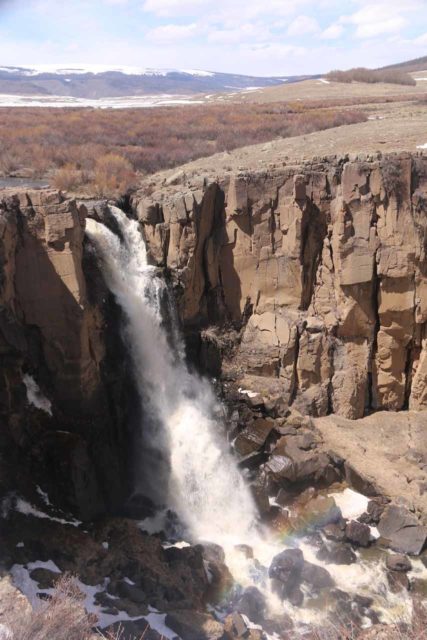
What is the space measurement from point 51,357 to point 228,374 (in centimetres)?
653

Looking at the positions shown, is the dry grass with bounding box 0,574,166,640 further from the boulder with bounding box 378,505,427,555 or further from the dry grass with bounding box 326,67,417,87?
the dry grass with bounding box 326,67,417,87

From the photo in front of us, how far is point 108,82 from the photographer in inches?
4309

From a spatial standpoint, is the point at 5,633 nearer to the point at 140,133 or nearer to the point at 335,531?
the point at 335,531

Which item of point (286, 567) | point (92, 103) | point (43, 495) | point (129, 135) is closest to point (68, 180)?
point (129, 135)

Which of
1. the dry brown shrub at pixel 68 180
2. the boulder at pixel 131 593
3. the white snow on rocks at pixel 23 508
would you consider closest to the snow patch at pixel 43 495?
the white snow on rocks at pixel 23 508

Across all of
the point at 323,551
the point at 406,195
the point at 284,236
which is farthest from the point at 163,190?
the point at 323,551

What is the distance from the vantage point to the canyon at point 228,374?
45.6 ft

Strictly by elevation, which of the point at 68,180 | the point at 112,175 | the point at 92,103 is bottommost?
the point at 68,180

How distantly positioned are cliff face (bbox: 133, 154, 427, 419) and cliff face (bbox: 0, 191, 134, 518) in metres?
4.63

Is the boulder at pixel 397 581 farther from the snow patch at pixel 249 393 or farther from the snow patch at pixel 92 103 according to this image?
the snow patch at pixel 92 103

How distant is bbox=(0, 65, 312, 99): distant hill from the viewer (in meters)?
99.6

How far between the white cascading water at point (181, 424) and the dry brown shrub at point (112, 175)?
273cm

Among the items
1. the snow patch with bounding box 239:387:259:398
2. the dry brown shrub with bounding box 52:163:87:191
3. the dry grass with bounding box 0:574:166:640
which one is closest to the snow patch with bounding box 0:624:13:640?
the dry grass with bounding box 0:574:166:640

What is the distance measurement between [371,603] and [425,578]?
1.69m
